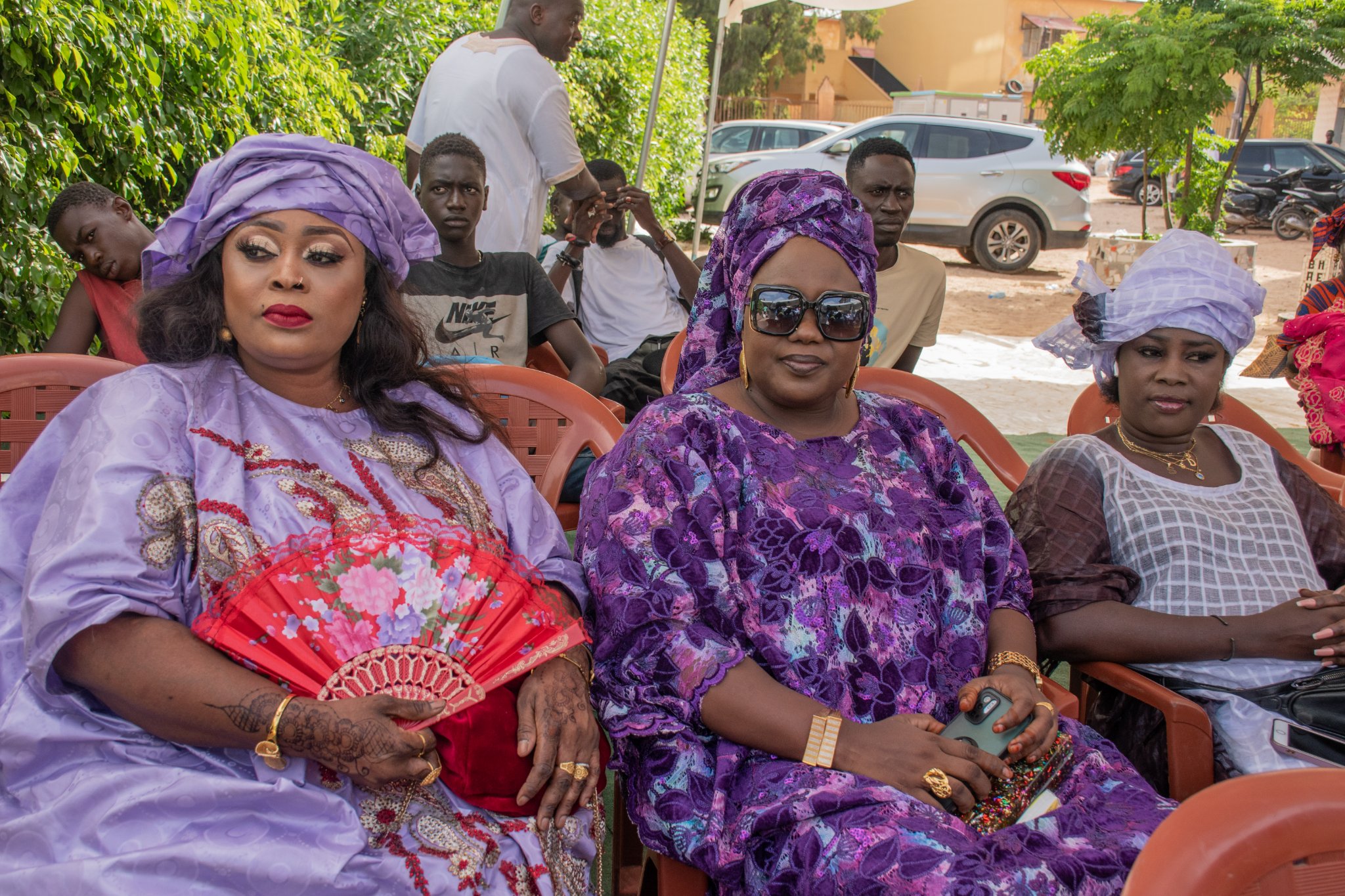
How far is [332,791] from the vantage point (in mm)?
1691

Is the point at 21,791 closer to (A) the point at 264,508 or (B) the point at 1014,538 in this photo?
(A) the point at 264,508

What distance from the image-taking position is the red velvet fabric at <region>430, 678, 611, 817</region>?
1.76m

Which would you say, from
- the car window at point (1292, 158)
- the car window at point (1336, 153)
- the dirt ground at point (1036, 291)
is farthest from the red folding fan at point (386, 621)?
the car window at point (1292, 158)

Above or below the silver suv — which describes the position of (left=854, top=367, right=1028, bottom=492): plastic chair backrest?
below

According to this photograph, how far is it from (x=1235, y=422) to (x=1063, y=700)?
1.70 m

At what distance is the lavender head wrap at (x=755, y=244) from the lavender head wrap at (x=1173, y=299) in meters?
0.74

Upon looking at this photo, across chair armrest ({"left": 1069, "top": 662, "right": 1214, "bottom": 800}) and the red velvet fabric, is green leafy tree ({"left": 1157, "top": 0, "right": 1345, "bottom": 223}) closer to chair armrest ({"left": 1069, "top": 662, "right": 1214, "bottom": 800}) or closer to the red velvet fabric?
chair armrest ({"left": 1069, "top": 662, "right": 1214, "bottom": 800})

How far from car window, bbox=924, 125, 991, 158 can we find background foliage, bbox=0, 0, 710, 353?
922cm

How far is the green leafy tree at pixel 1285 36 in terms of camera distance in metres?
11.0

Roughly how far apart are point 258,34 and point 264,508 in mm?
3949

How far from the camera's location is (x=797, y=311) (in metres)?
2.16

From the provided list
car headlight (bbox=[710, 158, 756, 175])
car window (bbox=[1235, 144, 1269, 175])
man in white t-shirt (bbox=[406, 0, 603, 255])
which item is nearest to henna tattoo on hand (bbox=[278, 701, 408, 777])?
man in white t-shirt (bbox=[406, 0, 603, 255])

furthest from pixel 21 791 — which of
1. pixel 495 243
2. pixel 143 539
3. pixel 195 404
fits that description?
pixel 495 243

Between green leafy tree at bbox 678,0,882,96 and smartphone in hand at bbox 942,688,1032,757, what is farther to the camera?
green leafy tree at bbox 678,0,882,96
